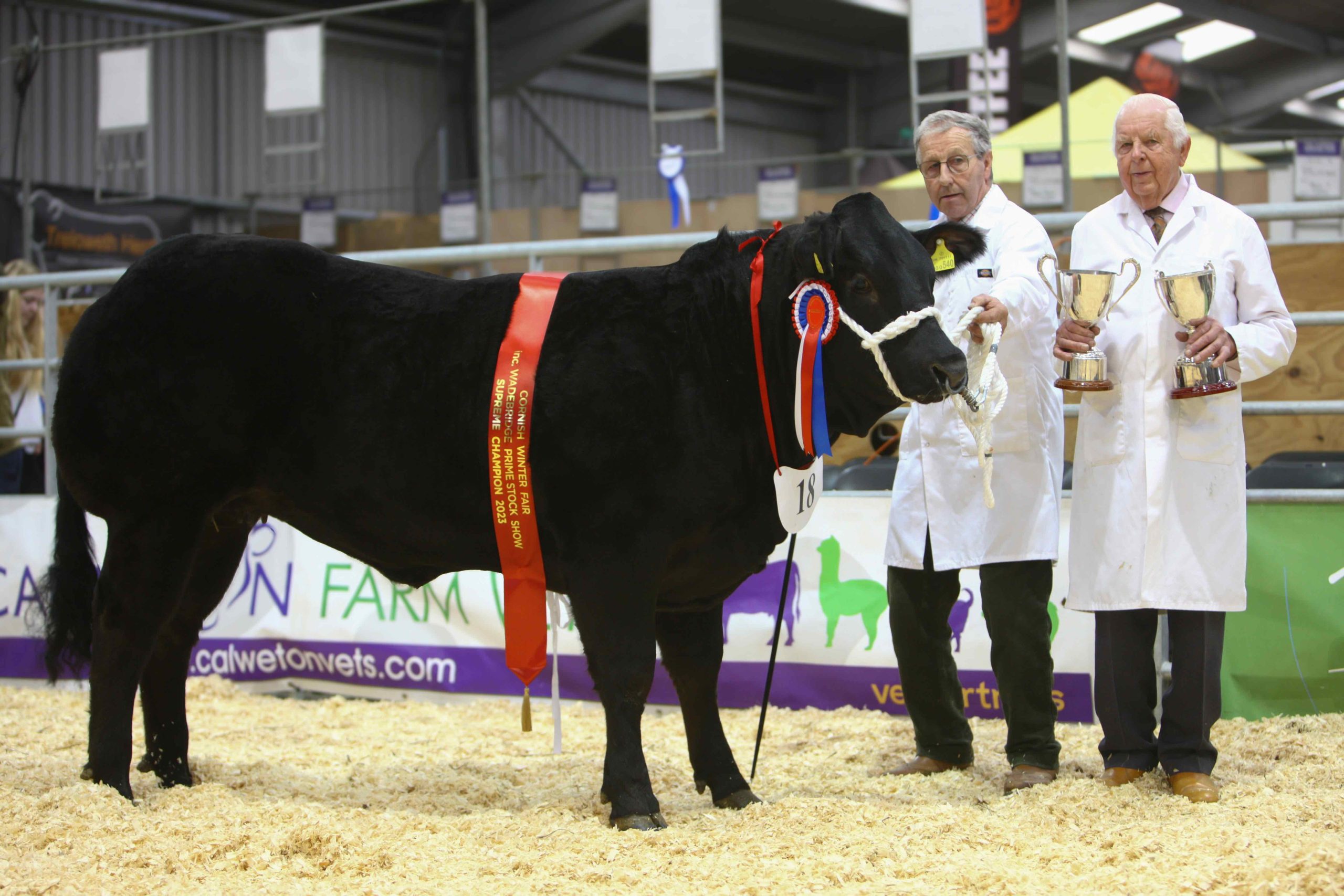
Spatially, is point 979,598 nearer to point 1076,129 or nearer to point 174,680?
point 174,680

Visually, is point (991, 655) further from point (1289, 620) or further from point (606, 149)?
point (606, 149)

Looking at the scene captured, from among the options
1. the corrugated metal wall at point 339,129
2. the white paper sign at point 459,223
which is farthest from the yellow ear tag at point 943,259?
the corrugated metal wall at point 339,129

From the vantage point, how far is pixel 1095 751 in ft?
12.3

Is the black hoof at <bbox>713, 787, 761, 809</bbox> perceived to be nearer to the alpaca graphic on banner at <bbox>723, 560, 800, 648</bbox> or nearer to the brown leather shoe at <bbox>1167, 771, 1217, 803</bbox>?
the brown leather shoe at <bbox>1167, 771, 1217, 803</bbox>

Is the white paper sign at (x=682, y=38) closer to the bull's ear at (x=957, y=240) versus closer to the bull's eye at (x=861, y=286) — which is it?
the bull's ear at (x=957, y=240)

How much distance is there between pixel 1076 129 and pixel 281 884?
1049 cm

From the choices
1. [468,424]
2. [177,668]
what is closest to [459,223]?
[177,668]

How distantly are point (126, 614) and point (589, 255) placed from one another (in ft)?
8.93

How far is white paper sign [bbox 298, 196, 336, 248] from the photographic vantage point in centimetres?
1336

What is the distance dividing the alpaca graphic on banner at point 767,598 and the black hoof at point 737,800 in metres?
1.43

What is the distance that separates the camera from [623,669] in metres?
2.91

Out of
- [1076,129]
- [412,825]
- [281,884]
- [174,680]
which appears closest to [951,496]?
[412,825]

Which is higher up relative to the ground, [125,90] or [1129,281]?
[125,90]

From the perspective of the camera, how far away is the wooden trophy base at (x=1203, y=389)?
9.78 ft
